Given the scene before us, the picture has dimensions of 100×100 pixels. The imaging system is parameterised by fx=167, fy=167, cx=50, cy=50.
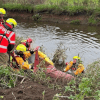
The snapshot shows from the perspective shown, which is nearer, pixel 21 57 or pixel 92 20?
pixel 21 57

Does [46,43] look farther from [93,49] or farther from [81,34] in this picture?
[81,34]

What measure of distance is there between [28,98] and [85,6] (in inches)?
623

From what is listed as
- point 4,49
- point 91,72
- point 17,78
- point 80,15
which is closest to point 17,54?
point 4,49

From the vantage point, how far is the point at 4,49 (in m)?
4.54

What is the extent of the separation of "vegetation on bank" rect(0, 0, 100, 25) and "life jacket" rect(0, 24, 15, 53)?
12486 millimetres

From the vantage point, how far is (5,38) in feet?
14.7

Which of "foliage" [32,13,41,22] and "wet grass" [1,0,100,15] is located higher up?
"wet grass" [1,0,100,15]

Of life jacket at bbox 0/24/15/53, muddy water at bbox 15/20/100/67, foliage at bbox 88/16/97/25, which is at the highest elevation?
life jacket at bbox 0/24/15/53

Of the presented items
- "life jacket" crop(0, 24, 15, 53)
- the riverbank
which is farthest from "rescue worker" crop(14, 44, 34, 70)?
the riverbank

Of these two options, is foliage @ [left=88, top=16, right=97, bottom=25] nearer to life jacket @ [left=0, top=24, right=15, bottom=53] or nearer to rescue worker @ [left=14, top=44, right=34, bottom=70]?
rescue worker @ [left=14, top=44, right=34, bottom=70]

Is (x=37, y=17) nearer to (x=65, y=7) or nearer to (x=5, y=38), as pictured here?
(x=65, y=7)

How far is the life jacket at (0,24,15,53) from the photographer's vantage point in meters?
4.46

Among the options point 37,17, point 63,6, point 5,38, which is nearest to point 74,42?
point 5,38

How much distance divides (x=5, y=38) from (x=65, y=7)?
13.7 m
